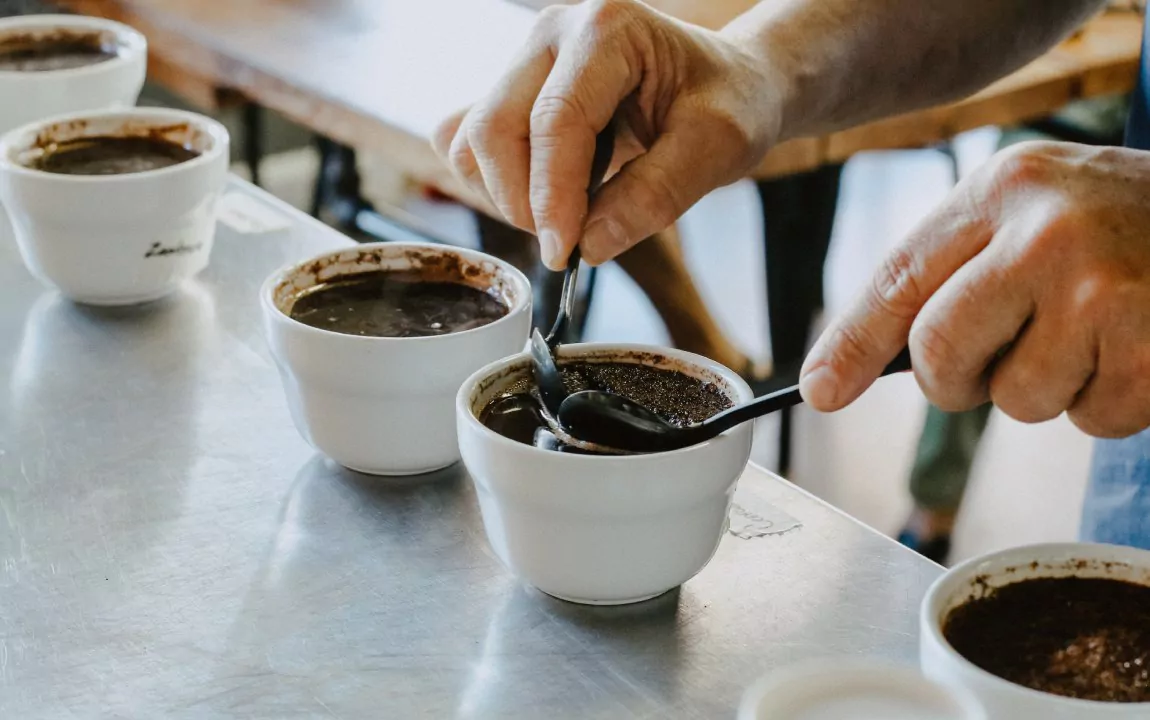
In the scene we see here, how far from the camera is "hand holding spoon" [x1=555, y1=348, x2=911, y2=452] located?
929 millimetres

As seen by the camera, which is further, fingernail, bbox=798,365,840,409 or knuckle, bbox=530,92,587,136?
knuckle, bbox=530,92,587,136

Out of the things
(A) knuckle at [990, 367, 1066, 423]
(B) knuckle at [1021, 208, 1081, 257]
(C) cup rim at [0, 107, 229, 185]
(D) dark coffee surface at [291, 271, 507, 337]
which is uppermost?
(B) knuckle at [1021, 208, 1081, 257]

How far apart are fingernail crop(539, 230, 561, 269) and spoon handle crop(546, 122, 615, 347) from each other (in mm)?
16

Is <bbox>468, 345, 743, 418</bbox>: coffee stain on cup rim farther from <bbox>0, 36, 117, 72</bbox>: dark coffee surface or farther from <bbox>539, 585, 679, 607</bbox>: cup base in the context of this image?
<bbox>0, 36, 117, 72</bbox>: dark coffee surface

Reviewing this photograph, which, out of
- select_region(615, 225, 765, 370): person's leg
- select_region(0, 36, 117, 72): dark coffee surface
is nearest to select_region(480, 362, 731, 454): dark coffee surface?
select_region(0, 36, 117, 72): dark coffee surface

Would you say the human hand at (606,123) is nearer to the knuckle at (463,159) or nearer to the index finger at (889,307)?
the knuckle at (463,159)

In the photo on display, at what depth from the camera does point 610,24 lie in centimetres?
116

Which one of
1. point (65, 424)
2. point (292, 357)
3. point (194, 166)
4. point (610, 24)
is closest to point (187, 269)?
point (194, 166)

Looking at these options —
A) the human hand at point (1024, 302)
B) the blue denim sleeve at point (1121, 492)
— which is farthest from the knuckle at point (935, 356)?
the blue denim sleeve at point (1121, 492)

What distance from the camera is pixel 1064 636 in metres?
0.80

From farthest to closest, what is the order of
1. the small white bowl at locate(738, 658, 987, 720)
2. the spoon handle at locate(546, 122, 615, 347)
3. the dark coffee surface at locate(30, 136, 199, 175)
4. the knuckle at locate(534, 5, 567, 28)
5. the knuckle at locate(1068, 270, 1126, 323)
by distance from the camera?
the dark coffee surface at locate(30, 136, 199, 175), the knuckle at locate(534, 5, 567, 28), the spoon handle at locate(546, 122, 615, 347), the knuckle at locate(1068, 270, 1126, 323), the small white bowl at locate(738, 658, 987, 720)

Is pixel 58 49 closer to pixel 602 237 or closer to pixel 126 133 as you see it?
pixel 126 133

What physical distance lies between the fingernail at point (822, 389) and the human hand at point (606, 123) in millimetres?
281

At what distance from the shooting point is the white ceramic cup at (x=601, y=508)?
90cm
